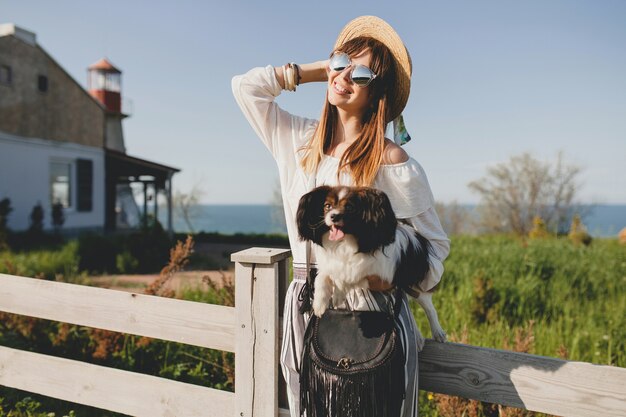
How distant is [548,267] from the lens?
6.36 meters

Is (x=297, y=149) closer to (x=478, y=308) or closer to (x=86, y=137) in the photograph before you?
(x=478, y=308)

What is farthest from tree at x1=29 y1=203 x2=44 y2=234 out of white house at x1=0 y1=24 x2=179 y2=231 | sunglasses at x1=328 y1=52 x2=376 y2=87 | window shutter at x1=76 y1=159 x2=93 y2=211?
sunglasses at x1=328 y1=52 x2=376 y2=87

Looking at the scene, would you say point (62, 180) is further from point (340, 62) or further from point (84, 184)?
point (340, 62)

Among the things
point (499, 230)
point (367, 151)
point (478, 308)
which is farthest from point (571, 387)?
point (499, 230)

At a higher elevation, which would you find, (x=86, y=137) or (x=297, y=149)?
(x=86, y=137)

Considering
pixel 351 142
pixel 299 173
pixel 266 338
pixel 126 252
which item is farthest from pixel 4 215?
pixel 351 142

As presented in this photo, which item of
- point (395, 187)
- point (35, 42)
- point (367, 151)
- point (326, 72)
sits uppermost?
point (35, 42)

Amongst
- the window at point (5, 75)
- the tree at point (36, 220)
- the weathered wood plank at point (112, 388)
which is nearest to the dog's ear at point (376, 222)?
the weathered wood plank at point (112, 388)

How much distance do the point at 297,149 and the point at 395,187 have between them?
1.48ft

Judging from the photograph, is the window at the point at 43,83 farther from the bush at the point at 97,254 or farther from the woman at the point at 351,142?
the woman at the point at 351,142

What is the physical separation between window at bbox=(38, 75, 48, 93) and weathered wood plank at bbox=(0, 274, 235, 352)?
41.2ft

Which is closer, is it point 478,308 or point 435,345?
point 435,345

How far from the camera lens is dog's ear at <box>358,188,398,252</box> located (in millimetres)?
1408

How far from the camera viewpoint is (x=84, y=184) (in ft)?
47.4
